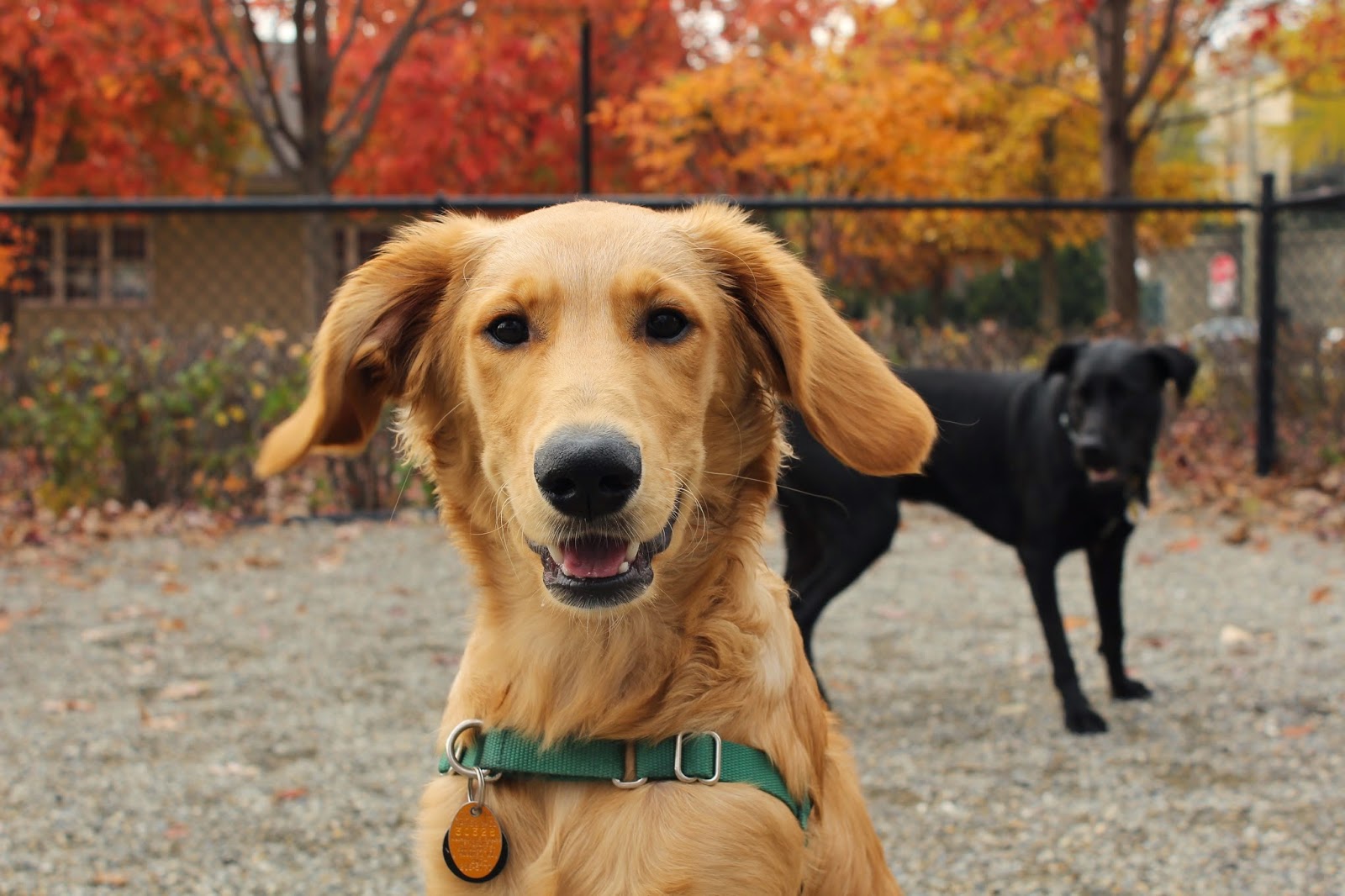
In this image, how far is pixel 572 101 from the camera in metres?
14.0

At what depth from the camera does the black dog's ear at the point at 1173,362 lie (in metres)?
4.57

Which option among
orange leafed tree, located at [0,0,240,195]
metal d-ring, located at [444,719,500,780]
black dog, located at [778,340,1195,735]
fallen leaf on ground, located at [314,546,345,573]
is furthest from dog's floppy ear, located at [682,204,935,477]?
orange leafed tree, located at [0,0,240,195]

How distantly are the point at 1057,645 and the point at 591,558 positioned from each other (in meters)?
3.03

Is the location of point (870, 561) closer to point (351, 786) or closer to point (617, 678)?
point (351, 786)

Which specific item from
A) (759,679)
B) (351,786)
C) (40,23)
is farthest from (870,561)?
(40,23)

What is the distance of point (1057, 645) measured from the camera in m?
4.40

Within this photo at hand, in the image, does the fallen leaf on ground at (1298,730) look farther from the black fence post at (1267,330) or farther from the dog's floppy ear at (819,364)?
the black fence post at (1267,330)

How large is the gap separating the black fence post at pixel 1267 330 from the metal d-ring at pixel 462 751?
26.3ft

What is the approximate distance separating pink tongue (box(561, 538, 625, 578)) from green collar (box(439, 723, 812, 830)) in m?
0.28

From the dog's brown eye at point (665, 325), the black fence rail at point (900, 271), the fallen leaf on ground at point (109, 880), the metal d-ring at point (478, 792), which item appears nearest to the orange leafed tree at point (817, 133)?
the black fence rail at point (900, 271)

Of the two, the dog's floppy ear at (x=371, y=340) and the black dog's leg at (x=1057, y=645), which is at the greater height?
the dog's floppy ear at (x=371, y=340)

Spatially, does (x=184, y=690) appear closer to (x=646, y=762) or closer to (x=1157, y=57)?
(x=646, y=762)

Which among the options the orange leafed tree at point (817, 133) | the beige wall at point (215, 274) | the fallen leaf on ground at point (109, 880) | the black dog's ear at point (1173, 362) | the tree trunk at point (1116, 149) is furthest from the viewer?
the beige wall at point (215, 274)

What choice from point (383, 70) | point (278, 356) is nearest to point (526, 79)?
point (383, 70)
